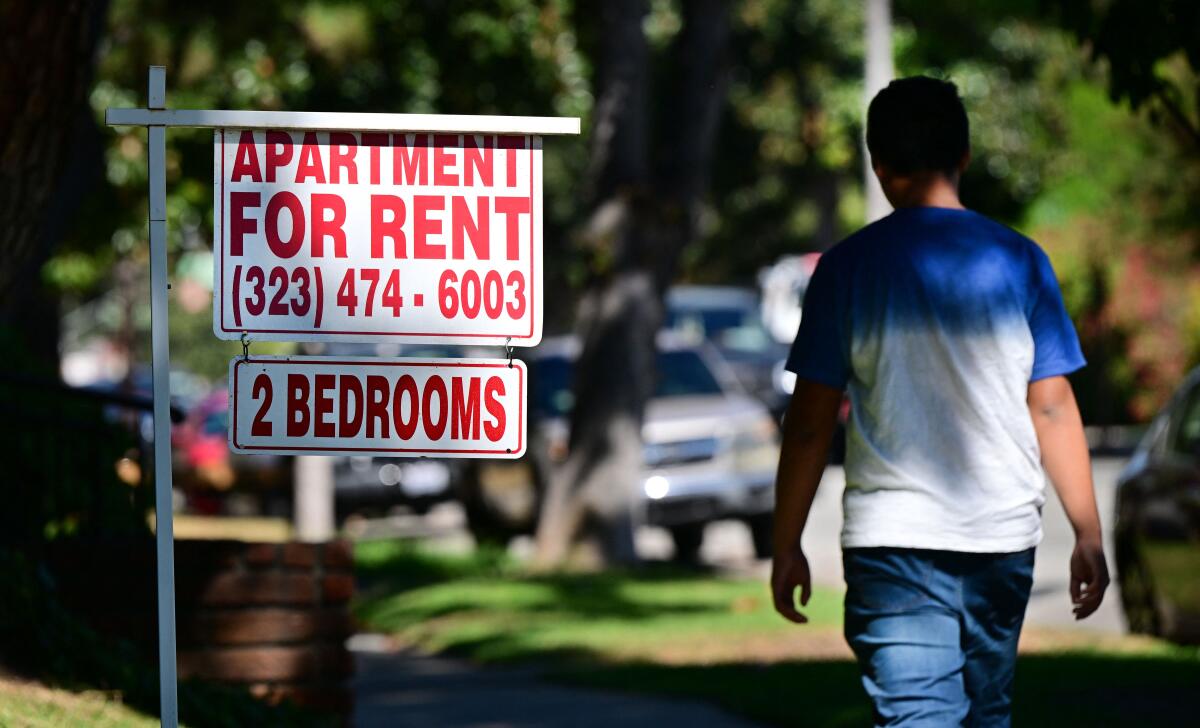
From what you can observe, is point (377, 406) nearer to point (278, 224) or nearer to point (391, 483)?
point (278, 224)

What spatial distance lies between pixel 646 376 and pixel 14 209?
8.81 meters

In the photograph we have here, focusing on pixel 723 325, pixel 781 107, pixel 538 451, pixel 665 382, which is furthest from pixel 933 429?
pixel 781 107

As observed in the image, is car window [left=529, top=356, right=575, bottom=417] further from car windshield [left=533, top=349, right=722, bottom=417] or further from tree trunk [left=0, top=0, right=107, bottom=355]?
tree trunk [left=0, top=0, right=107, bottom=355]

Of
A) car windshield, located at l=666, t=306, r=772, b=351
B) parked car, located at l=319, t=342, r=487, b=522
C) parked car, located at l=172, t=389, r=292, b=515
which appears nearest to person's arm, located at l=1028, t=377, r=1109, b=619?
parked car, located at l=319, t=342, r=487, b=522

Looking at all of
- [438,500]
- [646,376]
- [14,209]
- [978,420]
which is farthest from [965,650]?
[438,500]

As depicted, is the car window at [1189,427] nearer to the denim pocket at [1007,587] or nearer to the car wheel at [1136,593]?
the car wheel at [1136,593]

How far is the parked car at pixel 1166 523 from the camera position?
32.0 ft

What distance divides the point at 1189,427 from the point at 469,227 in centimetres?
673

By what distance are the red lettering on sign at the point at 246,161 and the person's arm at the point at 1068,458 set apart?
66.7 inches

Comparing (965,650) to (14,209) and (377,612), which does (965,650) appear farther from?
(377,612)

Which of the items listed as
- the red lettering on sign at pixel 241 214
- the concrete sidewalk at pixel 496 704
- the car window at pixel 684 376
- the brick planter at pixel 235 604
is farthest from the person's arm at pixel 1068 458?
the car window at pixel 684 376

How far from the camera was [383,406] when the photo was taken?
4.16 m

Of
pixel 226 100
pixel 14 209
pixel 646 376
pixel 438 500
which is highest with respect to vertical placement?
pixel 226 100

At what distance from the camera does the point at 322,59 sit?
59.6ft
